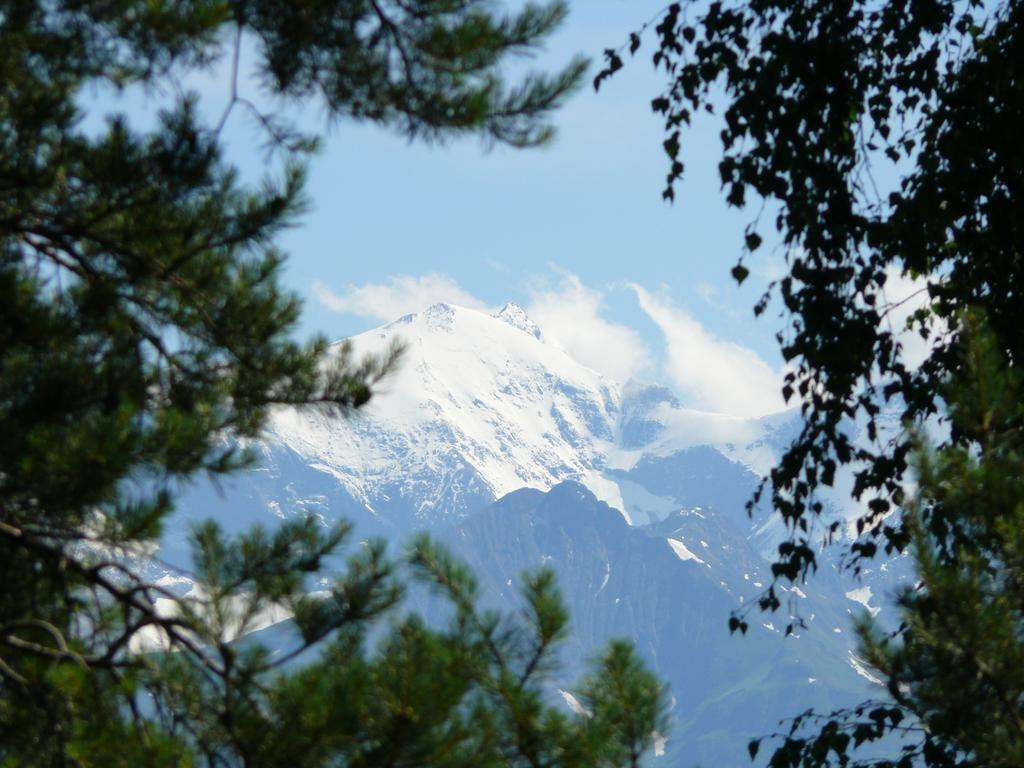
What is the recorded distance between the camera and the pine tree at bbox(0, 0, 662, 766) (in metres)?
4.29

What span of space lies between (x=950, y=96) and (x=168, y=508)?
5250 mm

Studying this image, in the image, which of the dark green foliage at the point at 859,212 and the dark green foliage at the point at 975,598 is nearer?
the dark green foliage at the point at 975,598

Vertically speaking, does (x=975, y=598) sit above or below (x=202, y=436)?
below

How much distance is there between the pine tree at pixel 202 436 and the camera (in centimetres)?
429

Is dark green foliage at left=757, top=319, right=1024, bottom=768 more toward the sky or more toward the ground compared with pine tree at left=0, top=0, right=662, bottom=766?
more toward the ground

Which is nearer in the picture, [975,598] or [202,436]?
[975,598]

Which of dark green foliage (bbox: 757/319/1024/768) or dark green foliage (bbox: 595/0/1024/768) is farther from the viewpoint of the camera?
dark green foliage (bbox: 595/0/1024/768)

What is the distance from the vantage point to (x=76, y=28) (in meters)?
5.27

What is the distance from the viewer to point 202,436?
487cm

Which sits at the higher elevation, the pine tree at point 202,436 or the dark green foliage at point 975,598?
the pine tree at point 202,436

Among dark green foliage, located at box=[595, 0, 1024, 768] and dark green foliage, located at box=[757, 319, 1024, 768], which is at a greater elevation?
dark green foliage, located at box=[595, 0, 1024, 768]

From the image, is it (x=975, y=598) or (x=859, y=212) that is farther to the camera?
(x=859, y=212)

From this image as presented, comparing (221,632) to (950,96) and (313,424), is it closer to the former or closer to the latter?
(313,424)

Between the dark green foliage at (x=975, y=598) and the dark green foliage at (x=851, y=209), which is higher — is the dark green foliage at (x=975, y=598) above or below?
below
